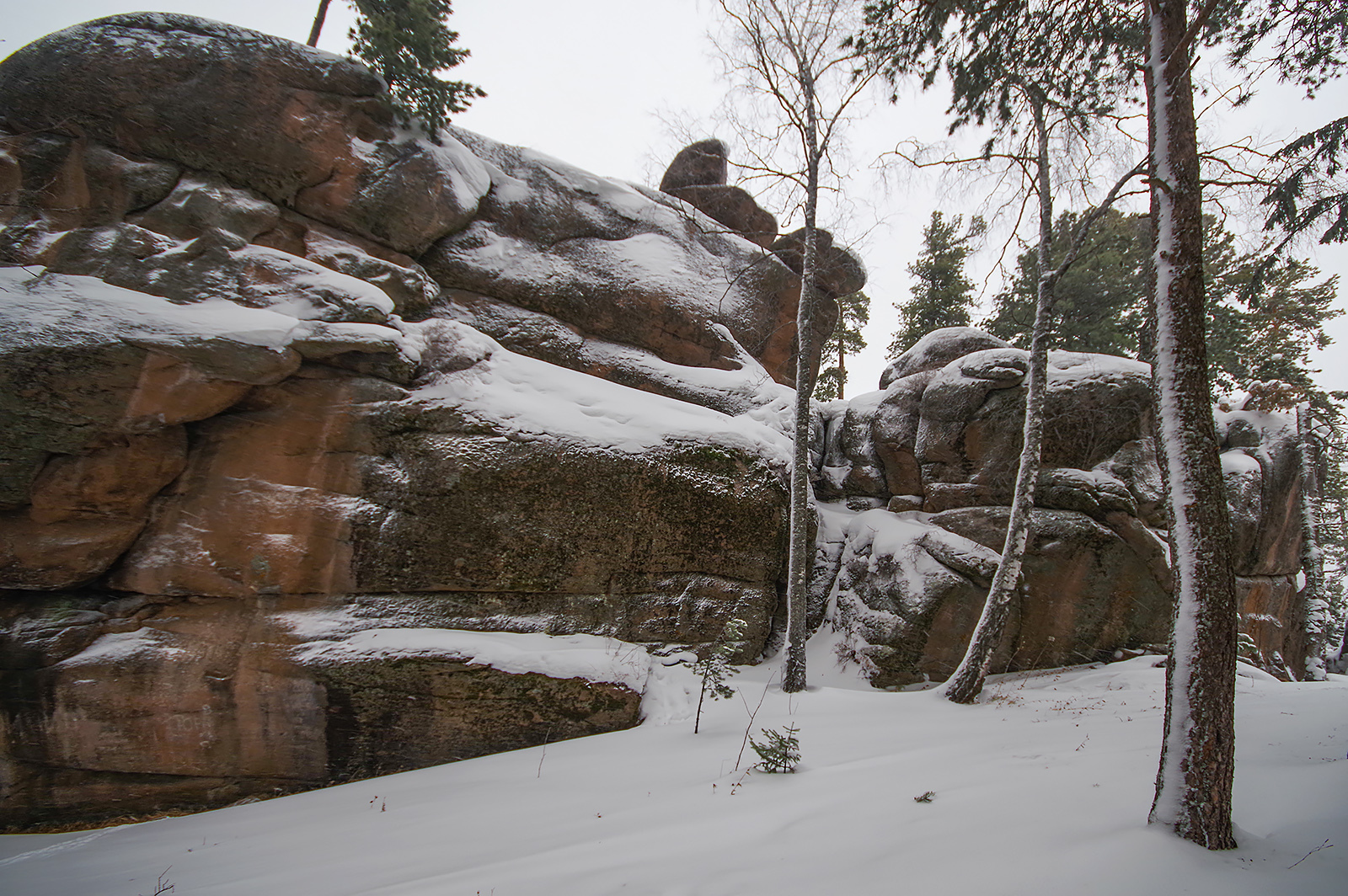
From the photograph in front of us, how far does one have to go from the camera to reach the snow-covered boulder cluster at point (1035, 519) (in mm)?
9859

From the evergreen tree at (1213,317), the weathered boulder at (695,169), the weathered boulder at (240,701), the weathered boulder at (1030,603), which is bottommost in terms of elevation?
the weathered boulder at (240,701)

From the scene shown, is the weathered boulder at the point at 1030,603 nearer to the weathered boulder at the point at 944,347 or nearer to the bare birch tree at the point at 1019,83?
the bare birch tree at the point at 1019,83

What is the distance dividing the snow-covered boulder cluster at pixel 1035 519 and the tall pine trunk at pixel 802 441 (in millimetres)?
2444

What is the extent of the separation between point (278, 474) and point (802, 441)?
781cm

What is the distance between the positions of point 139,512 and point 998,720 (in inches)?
449

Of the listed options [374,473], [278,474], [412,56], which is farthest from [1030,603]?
[412,56]

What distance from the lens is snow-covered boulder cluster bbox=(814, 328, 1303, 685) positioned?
986 cm

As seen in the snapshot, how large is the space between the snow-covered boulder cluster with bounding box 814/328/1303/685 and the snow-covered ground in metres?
3.06

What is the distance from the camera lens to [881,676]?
370 inches

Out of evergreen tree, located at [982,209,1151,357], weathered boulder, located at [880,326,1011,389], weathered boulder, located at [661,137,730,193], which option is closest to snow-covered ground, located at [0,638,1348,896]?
weathered boulder, located at [880,326,1011,389]

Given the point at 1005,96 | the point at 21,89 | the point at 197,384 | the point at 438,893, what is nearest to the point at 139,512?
the point at 197,384

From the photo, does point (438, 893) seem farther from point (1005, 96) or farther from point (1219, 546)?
point (1005, 96)

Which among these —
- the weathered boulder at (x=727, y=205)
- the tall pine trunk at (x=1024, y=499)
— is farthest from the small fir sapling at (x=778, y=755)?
the weathered boulder at (x=727, y=205)

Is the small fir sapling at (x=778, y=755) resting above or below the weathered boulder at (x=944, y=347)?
below
